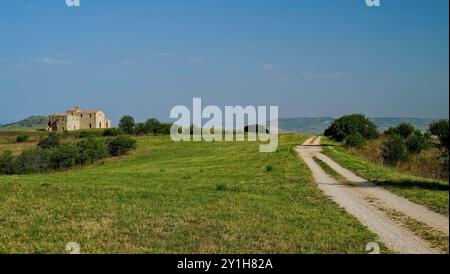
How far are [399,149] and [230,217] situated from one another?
33.3m

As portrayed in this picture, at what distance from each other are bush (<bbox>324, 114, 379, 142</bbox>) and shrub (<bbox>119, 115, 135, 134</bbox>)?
7122cm

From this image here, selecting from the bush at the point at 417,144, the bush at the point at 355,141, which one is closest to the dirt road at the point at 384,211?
the bush at the point at 417,144

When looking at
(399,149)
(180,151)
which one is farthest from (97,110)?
(399,149)

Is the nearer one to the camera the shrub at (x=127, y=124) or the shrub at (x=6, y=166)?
the shrub at (x=6, y=166)

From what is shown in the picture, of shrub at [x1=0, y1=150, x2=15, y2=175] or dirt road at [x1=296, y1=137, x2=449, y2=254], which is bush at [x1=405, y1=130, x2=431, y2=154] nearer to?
dirt road at [x1=296, y1=137, x2=449, y2=254]

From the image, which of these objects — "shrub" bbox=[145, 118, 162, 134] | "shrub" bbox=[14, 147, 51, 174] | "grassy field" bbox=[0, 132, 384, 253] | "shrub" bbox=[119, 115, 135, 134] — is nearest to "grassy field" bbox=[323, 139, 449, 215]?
"grassy field" bbox=[0, 132, 384, 253]

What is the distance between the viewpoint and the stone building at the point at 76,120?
525 ft

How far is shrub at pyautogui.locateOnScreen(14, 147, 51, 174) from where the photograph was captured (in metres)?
69.6

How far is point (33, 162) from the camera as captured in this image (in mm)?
73000

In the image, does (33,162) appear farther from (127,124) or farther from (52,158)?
(127,124)

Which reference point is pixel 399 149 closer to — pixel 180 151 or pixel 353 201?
pixel 353 201

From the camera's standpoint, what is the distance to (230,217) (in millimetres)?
→ 18141

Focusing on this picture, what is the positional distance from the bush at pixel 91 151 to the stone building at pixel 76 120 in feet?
270

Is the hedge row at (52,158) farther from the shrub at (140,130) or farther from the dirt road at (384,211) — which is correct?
the shrub at (140,130)
